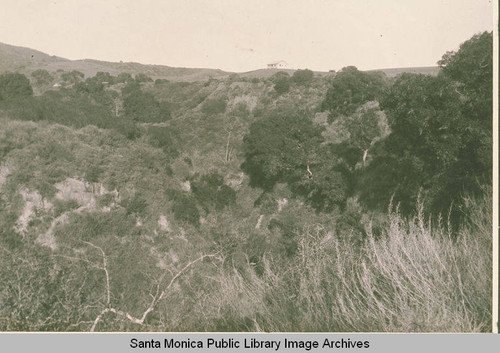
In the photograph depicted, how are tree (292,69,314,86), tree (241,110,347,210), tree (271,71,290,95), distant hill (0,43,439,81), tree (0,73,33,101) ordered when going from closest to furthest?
A: tree (241,110,347,210)
tree (0,73,33,101)
tree (271,71,290,95)
tree (292,69,314,86)
distant hill (0,43,439,81)

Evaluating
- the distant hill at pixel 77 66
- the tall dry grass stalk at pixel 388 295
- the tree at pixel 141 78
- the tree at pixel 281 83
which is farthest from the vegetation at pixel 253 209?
the tree at pixel 141 78

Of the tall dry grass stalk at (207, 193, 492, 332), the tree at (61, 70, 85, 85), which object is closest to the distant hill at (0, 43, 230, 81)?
the tree at (61, 70, 85, 85)

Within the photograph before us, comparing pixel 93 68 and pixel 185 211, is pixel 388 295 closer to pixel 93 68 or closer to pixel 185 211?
pixel 185 211

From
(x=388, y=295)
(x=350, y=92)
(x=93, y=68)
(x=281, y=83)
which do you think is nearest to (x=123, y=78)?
(x=93, y=68)

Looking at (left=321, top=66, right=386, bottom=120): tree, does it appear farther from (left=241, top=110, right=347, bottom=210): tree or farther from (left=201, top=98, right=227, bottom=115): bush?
(left=201, top=98, right=227, bottom=115): bush

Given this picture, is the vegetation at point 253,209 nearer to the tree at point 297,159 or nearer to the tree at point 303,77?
the tree at point 297,159
